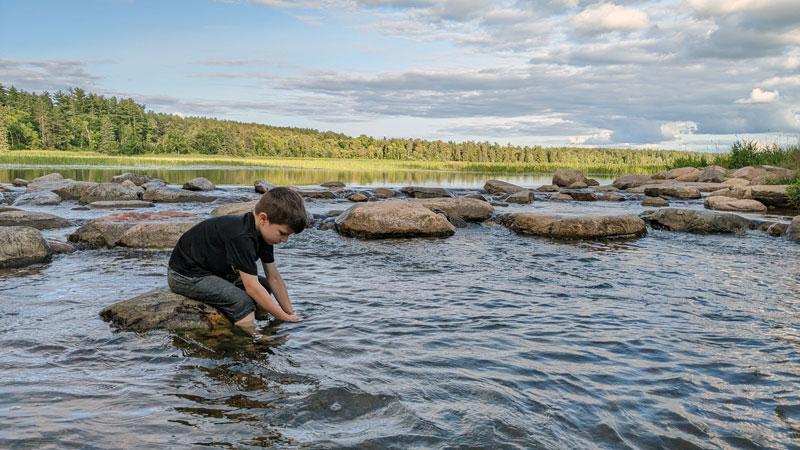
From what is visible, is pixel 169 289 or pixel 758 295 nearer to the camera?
pixel 169 289

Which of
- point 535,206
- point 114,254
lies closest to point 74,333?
point 114,254

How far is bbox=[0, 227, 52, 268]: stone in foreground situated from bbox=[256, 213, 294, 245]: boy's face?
653 cm

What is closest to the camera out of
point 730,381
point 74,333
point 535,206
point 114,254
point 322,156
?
point 730,381

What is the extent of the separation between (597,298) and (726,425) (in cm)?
402

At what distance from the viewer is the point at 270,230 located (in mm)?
5953

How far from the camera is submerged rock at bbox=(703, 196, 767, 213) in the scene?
19734 millimetres

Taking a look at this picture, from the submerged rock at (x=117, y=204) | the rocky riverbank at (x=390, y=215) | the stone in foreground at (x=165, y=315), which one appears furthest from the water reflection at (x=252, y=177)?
the stone in foreground at (x=165, y=315)

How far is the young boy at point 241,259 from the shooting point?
586 cm

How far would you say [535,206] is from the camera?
22969 mm

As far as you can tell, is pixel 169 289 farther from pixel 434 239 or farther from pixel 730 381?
pixel 434 239

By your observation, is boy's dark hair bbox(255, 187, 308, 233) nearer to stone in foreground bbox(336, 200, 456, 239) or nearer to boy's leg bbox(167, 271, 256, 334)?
→ boy's leg bbox(167, 271, 256, 334)

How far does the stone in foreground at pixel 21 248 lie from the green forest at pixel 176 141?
274ft

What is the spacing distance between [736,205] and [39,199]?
25.3 meters

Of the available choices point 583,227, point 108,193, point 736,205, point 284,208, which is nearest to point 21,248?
point 284,208
